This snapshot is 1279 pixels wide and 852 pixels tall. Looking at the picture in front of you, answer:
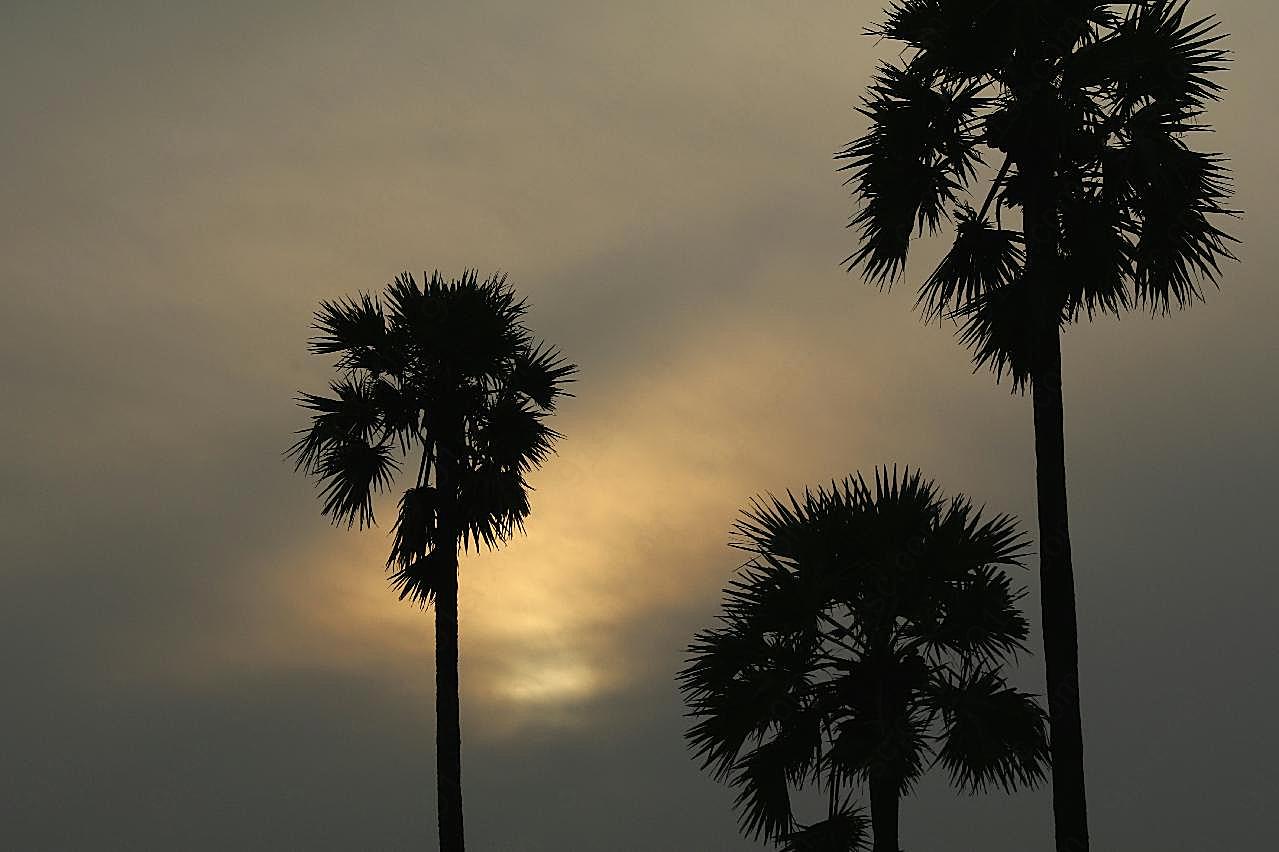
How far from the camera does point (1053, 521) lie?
18.5 metres

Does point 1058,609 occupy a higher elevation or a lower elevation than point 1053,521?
lower

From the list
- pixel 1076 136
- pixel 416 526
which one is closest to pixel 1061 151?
pixel 1076 136

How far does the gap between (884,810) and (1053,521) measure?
13.5 ft

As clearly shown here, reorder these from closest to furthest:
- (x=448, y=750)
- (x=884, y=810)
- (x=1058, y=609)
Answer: (x=1058, y=609), (x=884, y=810), (x=448, y=750)

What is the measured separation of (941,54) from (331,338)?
A: 13.5m

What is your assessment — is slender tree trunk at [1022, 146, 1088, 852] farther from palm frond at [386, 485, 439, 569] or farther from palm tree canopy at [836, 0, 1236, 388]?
palm frond at [386, 485, 439, 569]

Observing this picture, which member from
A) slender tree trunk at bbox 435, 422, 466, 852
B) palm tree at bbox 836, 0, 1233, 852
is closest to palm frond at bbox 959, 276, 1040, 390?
palm tree at bbox 836, 0, 1233, 852

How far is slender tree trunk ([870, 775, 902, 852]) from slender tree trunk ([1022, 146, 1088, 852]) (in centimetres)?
219

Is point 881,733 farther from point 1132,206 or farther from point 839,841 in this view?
point 1132,206

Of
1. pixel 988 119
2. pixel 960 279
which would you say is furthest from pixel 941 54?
pixel 960 279

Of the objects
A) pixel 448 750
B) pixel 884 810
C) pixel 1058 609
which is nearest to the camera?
pixel 1058 609

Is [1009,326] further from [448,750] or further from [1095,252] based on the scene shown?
[448,750]

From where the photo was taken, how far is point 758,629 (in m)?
19.8

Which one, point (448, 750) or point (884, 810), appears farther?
point (448, 750)
